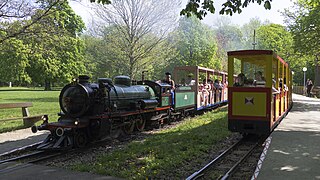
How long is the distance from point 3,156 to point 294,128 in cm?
944

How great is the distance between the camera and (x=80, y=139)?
8.77 meters

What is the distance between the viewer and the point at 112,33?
23531mm

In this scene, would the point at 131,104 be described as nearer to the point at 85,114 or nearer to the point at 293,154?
the point at 85,114

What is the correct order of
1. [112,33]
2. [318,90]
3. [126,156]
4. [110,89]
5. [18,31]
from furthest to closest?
[318,90] → [112,33] → [18,31] → [110,89] → [126,156]

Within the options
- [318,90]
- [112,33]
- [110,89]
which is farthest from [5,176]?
[318,90]

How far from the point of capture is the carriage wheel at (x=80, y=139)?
8524 mm

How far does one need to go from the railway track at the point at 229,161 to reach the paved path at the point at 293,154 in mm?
589

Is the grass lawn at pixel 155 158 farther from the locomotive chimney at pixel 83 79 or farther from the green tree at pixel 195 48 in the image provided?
the green tree at pixel 195 48

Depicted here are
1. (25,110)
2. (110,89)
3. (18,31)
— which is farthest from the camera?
(18,31)

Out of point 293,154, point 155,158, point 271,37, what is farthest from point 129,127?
point 271,37

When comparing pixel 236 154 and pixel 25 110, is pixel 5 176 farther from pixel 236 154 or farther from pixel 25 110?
pixel 25 110

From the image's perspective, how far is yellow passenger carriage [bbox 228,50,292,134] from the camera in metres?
9.33

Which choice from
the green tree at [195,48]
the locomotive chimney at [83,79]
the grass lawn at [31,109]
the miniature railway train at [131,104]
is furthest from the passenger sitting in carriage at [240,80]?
the green tree at [195,48]

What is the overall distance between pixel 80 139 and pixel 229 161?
4048mm
